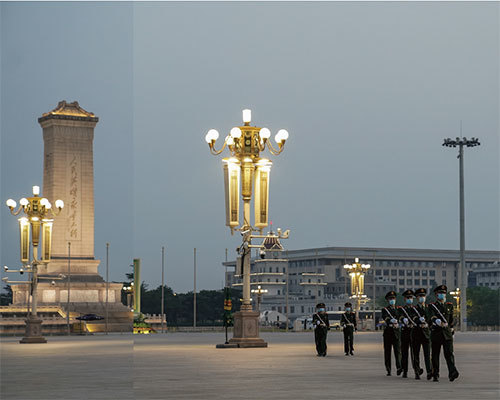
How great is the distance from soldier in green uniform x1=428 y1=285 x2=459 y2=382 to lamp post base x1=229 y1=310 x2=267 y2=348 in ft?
54.6

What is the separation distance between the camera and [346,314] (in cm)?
3114

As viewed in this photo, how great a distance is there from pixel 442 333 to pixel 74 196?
91.4 m

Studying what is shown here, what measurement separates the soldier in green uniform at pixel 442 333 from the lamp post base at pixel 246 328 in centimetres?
1665

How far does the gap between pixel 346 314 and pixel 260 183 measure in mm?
8472

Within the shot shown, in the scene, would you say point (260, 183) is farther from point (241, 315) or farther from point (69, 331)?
point (69, 331)

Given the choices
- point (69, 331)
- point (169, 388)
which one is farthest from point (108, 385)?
point (69, 331)

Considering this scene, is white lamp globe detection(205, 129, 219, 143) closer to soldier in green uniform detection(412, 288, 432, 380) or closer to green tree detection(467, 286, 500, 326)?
soldier in green uniform detection(412, 288, 432, 380)

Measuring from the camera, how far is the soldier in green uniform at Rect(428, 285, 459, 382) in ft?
63.7

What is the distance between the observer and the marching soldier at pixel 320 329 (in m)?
30.4

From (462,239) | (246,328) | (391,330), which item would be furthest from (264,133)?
(462,239)

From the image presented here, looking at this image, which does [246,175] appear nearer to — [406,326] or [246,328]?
[246,328]

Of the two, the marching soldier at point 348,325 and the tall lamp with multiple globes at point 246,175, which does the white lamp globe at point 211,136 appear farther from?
the marching soldier at point 348,325

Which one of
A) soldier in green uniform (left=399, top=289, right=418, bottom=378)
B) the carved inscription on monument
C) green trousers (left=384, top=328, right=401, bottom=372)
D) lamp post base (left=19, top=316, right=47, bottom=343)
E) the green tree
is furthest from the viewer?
the green tree

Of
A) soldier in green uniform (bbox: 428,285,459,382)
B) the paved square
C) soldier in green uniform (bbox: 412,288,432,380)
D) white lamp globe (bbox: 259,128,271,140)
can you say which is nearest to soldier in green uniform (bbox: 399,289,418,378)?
soldier in green uniform (bbox: 412,288,432,380)
